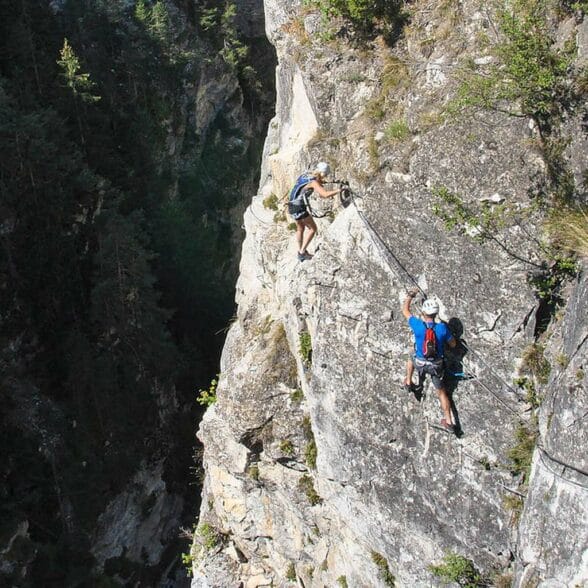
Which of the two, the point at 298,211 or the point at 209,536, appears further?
the point at 209,536

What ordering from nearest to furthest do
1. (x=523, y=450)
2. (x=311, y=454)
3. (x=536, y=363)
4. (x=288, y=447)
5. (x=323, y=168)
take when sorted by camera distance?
(x=536, y=363)
(x=523, y=450)
(x=323, y=168)
(x=311, y=454)
(x=288, y=447)

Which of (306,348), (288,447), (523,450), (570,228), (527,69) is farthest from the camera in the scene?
(288,447)

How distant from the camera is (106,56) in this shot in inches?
1129

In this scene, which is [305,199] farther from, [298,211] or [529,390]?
[529,390]

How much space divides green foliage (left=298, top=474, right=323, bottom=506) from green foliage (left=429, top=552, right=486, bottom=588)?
8.64ft

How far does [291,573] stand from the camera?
472 inches

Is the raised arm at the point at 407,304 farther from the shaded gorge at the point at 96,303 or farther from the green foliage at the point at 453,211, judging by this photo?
the shaded gorge at the point at 96,303

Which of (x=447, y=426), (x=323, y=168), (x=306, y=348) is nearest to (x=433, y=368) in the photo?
(x=447, y=426)

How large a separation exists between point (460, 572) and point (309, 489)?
3046mm

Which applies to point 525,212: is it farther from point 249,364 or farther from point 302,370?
point 249,364

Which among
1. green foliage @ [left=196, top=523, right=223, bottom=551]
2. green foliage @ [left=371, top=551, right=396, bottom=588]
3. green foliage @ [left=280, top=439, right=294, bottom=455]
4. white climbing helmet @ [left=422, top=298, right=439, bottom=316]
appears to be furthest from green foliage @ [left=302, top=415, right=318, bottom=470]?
green foliage @ [left=196, top=523, right=223, bottom=551]

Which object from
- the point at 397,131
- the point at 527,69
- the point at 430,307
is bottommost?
the point at 430,307

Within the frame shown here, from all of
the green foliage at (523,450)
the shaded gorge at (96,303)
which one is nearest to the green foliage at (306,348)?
the green foliage at (523,450)

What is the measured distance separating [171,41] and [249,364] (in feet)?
79.4
